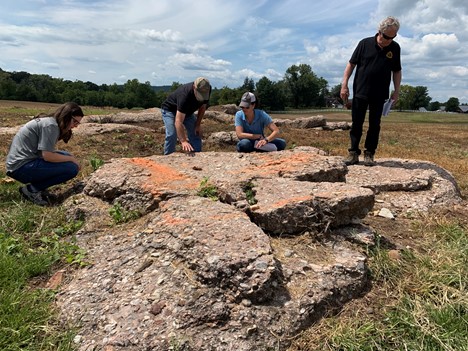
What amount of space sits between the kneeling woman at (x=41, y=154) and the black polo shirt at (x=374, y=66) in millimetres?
3951

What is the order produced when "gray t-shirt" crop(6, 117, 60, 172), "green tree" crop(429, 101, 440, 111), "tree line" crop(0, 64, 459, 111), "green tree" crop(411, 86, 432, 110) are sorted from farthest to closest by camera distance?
1. "green tree" crop(429, 101, 440, 111)
2. "green tree" crop(411, 86, 432, 110)
3. "tree line" crop(0, 64, 459, 111)
4. "gray t-shirt" crop(6, 117, 60, 172)

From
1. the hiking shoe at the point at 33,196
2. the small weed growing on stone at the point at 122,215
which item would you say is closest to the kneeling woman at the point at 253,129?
the small weed growing on stone at the point at 122,215

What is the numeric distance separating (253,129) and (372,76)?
1905 millimetres

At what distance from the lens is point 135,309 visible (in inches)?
113

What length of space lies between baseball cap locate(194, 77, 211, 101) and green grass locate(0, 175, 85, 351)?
248cm

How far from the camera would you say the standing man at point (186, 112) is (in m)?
5.87

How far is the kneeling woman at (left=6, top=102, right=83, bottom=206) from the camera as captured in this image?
15.7 feet

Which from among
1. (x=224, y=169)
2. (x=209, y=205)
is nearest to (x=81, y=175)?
(x=224, y=169)

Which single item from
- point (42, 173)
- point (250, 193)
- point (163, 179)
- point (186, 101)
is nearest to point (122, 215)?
point (163, 179)

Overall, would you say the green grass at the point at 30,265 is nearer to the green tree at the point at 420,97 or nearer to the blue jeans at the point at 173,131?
the blue jeans at the point at 173,131

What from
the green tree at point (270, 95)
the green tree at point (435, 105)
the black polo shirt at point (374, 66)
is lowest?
the green tree at point (435, 105)

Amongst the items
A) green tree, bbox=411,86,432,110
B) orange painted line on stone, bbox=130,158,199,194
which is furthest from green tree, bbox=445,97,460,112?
orange painted line on stone, bbox=130,158,199,194

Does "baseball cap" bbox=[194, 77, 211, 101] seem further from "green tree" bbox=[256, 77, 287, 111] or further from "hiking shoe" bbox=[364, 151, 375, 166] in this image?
"green tree" bbox=[256, 77, 287, 111]

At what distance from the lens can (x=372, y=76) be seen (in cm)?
600
